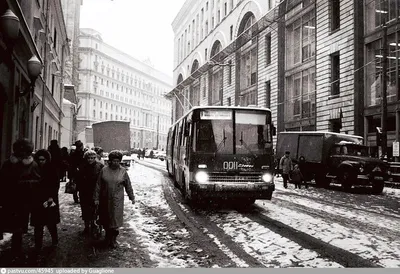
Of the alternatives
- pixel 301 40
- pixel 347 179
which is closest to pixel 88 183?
pixel 347 179

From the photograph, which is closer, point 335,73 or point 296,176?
point 296,176

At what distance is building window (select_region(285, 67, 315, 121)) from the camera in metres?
27.8

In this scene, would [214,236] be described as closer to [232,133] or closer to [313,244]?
[313,244]

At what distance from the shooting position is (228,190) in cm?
984

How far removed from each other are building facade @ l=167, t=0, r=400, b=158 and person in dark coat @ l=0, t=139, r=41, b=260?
20.5m

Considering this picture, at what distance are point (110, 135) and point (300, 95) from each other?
15.0m

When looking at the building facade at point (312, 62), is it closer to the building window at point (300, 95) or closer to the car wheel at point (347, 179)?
the building window at point (300, 95)

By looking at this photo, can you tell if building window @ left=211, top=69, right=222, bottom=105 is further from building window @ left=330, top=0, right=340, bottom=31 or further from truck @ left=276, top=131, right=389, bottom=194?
truck @ left=276, top=131, right=389, bottom=194

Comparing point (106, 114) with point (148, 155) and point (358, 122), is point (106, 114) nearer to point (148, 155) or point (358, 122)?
point (148, 155)

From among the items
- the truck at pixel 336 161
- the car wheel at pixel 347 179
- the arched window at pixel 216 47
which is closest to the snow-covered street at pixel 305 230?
the truck at pixel 336 161

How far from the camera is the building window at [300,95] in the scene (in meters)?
27.8

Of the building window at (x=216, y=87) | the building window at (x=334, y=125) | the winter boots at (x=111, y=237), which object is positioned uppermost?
the building window at (x=216, y=87)

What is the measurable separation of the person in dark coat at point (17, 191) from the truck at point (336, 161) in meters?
14.0

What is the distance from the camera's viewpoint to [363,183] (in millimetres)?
15719
